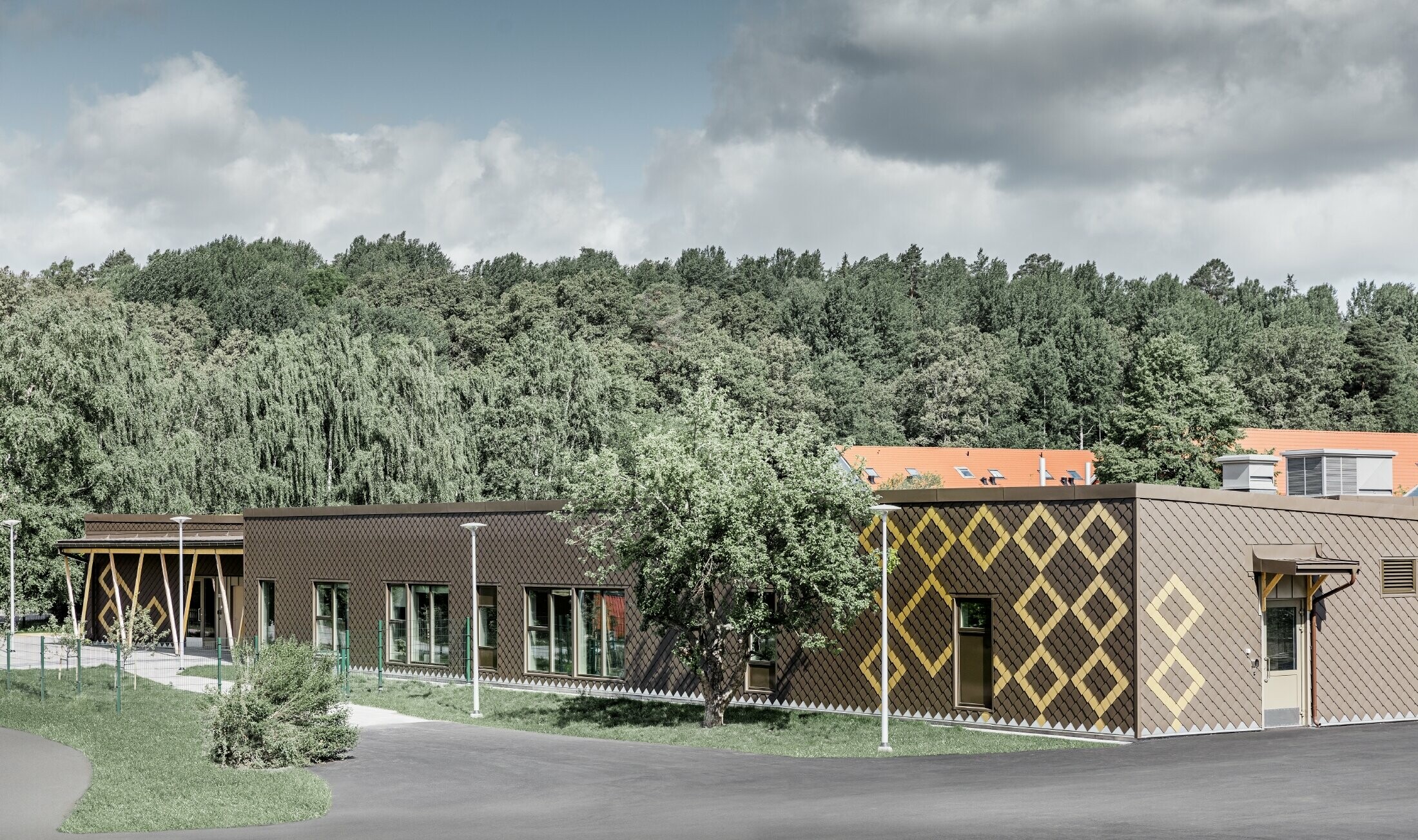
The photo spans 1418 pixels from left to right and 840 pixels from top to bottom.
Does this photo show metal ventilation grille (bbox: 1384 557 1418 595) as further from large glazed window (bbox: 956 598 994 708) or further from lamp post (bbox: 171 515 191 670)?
lamp post (bbox: 171 515 191 670)

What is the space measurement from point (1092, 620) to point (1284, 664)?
11.4 ft

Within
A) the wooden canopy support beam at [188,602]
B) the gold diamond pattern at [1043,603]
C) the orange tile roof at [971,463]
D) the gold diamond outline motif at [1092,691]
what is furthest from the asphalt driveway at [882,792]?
the orange tile roof at [971,463]

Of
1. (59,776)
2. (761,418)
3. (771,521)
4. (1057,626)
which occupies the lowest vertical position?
Answer: (59,776)

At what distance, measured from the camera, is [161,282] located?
323 ft

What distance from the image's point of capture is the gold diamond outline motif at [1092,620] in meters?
20.5

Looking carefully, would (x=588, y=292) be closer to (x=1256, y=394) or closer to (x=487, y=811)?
(x=1256, y=394)

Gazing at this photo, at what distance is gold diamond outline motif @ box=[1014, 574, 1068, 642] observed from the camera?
69.5ft

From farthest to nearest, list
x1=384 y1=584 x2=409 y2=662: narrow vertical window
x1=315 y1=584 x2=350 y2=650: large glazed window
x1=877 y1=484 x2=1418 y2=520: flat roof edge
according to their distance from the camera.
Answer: x1=315 y1=584 x2=350 y2=650: large glazed window < x1=384 y1=584 x2=409 y2=662: narrow vertical window < x1=877 y1=484 x2=1418 y2=520: flat roof edge

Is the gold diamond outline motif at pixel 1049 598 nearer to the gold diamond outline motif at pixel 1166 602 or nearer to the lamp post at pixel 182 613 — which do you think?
the gold diamond outline motif at pixel 1166 602

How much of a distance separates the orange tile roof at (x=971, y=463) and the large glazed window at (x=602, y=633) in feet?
129

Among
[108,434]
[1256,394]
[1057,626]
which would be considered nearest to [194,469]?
[108,434]

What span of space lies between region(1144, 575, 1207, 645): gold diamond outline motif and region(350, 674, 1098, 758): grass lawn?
196cm

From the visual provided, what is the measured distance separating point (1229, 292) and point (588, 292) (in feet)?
208

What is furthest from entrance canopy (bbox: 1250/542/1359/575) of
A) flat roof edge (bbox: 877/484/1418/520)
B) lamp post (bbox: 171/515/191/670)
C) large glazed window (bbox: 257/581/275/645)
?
lamp post (bbox: 171/515/191/670)
